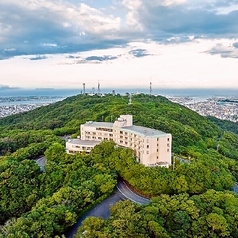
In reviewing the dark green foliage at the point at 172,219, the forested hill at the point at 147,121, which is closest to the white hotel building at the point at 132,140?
the dark green foliage at the point at 172,219

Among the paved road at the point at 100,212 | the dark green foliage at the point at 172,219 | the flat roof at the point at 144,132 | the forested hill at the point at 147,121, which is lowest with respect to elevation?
the paved road at the point at 100,212

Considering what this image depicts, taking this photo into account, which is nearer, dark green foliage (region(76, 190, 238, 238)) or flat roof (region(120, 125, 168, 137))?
dark green foliage (region(76, 190, 238, 238))

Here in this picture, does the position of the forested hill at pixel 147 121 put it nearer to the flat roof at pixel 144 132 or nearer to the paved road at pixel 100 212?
the flat roof at pixel 144 132

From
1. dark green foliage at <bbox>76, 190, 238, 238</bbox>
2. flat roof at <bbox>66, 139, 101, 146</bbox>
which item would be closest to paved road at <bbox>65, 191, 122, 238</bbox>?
dark green foliage at <bbox>76, 190, 238, 238</bbox>

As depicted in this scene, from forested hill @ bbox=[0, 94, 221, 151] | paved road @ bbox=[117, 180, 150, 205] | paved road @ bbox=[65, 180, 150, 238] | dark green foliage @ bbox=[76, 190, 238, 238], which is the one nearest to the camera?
dark green foliage @ bbox=[76, 190, 238, 238]

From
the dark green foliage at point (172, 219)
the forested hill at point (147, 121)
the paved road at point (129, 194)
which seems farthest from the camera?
the forested hill at point (147, 121)

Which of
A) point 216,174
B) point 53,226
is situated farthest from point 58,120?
point 53,226

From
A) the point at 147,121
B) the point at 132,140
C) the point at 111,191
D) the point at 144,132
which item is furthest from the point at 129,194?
the point at 147,121

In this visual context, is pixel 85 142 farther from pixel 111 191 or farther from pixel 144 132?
pixel 111 191

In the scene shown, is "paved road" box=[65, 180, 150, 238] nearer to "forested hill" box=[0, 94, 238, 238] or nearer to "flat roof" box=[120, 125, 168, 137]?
"forested hill" box=[0, 94, 238, 238]
